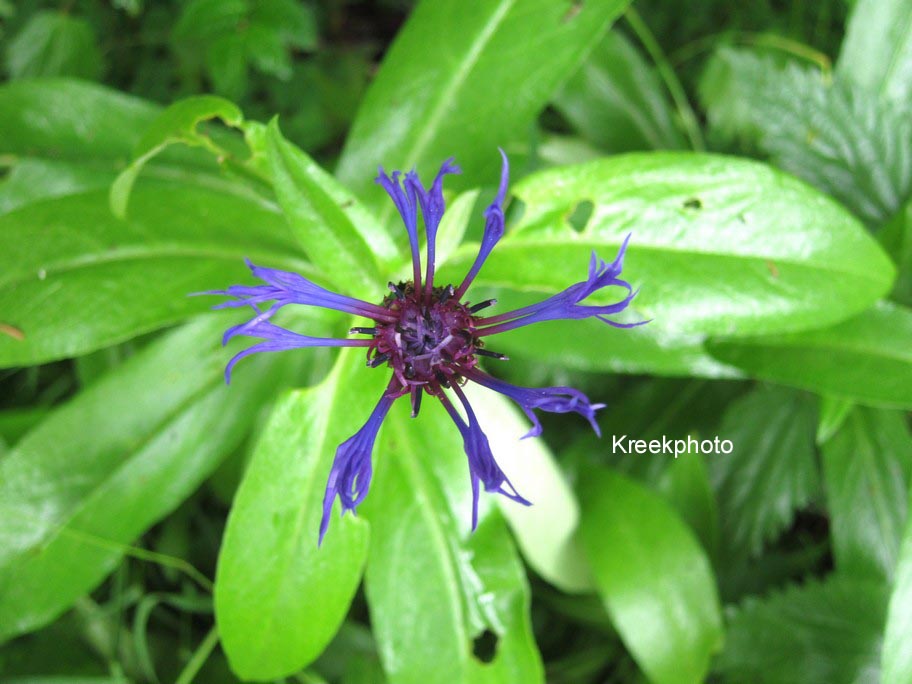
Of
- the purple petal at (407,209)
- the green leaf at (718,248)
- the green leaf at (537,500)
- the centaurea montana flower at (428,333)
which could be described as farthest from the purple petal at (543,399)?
the green leaf at (537,500)

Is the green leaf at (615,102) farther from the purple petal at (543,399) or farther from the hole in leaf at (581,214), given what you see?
the purple petal at (543,399)

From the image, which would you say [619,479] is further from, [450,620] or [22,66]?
[22,66]

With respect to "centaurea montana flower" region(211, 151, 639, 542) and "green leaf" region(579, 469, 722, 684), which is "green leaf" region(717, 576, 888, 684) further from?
"centaurea montana flower" region(211, 151, 639, 542)

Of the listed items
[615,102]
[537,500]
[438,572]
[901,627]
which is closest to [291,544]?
[438,572]

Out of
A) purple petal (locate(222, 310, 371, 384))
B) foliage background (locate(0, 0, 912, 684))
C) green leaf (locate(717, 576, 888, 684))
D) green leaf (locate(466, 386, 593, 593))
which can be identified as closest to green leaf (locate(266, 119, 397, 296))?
foliage background (locate(0, 0, 912, 684))

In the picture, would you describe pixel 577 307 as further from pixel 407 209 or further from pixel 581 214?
pixel 581 214

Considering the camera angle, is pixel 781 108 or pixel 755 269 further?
pixel 781 108

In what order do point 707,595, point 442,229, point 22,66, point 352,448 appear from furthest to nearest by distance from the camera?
point 22,66, point 707,595, point 442,229, point 352,448

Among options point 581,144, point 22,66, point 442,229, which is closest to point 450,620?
point 442,229
